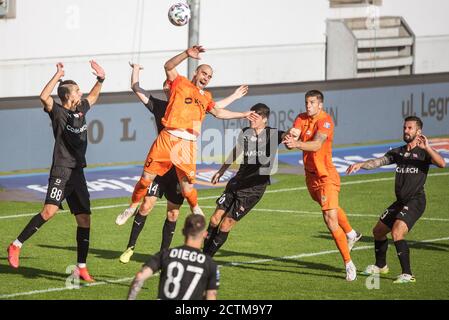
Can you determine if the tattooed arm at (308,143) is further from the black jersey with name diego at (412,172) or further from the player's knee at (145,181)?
the player's knee at (145,181)

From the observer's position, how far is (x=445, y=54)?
34.6 meters

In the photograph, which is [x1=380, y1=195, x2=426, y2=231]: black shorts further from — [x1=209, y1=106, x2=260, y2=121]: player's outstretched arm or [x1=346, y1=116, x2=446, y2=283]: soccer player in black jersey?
[x1=209, y1=106, x2=260, y2=121]: player's outstretched arm

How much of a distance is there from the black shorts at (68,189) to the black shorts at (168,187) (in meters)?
1.58

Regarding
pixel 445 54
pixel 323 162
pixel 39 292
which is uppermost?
pixel 445 54

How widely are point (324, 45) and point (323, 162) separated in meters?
20.1

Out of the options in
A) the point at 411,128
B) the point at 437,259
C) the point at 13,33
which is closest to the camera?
the point at 411,128

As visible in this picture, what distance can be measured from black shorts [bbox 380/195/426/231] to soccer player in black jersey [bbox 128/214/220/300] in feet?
17.3

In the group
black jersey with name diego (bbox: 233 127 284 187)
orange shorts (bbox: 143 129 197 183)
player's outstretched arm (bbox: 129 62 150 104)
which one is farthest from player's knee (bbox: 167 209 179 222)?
player's outstretched arm (bbox: 129 62 150 104)

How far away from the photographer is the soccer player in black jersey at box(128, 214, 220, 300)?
9.91 m

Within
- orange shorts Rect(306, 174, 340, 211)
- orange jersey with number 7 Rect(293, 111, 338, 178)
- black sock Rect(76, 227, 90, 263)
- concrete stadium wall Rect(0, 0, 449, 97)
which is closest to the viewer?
black sock Rect(76, 227, 90, 263)

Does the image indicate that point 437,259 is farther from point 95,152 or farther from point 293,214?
point 95,152

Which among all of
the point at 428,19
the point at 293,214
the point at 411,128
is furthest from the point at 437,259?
the point at 428,19

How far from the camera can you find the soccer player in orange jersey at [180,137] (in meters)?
15.3

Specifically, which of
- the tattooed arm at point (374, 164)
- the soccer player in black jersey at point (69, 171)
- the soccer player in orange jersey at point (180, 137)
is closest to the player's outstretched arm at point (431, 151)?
the tattooed arm at point (374, 164)
